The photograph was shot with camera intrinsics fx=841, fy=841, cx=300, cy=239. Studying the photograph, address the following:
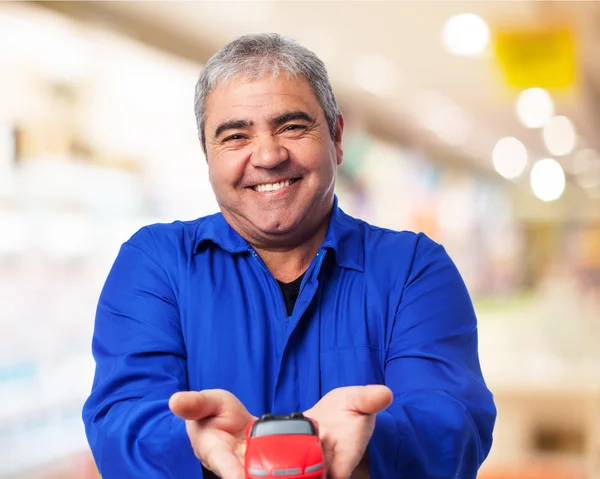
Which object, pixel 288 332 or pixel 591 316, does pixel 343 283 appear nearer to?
pixel 288 332

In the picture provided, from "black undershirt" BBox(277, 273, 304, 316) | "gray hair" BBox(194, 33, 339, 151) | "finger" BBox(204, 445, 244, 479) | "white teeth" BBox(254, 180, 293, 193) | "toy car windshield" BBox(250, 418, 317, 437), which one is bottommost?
"finger" BBox(204, 445, 244, 479)

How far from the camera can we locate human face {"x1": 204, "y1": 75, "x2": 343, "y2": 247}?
1.37 m

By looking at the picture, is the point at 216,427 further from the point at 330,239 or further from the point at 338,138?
the point at 338,138

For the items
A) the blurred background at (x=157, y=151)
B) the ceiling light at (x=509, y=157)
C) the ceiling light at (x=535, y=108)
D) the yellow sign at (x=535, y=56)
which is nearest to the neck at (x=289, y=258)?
the blurred background at (x=157, y=151)

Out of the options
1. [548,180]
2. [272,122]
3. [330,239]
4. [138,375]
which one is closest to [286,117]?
[272,122]

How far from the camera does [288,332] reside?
1.38 m

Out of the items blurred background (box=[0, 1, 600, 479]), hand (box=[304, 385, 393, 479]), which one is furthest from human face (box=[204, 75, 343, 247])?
blurred background (box=[0, 1, 600, 479])

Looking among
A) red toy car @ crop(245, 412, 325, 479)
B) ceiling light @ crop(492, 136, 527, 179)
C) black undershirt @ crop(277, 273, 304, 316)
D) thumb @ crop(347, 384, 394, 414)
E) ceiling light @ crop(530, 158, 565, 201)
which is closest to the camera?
red toy car @ crop(245, 412, 325, 479)

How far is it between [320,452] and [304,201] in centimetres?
54

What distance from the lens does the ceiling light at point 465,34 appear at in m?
5.58

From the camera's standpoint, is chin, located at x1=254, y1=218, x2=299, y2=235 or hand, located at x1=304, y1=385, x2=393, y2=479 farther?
chin, located at x1=254, y1=218, x2=299, y2=235

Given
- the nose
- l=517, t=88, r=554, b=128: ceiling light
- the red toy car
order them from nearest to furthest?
the red toy car, the nose, l=517, t=88, r=554, b=128: ceiling light

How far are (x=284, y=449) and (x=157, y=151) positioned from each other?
4.36m

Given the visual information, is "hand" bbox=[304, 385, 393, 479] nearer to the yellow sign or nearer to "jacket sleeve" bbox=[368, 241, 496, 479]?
"jacket sleeve" bbox=[368, 241, 496, 479]
